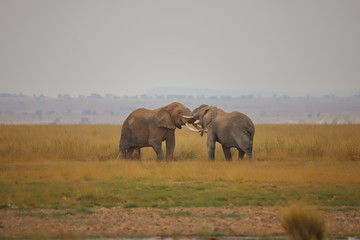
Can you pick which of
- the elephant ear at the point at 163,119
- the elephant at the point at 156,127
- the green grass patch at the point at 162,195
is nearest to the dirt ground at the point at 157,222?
the green grass patch at the point at 162,195

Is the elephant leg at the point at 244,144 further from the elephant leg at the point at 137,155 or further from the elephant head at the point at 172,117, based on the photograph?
the elephant leg at the point at 137,155

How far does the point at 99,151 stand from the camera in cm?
2881

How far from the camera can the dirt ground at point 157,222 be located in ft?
44.5

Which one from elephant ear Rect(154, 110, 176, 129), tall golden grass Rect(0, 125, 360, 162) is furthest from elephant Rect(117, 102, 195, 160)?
tall golden grass Rect(0, 125, 360, 162)

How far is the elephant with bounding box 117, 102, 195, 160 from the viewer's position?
2498 cm

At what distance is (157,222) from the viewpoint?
47.3ft

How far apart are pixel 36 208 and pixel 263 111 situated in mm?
182103

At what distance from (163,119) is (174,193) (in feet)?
23.9

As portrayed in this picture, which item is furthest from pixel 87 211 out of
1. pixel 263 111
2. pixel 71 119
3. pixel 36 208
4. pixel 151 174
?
pixel 263 111

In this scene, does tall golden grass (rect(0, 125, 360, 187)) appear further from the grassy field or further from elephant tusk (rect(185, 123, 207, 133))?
elephant tusk (rect(185, 123, 207, 133))

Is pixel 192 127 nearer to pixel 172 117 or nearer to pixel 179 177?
pixel 172 117

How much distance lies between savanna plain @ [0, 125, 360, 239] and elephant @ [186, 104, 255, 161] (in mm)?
727

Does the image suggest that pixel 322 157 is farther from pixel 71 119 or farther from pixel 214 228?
pixel 71 119

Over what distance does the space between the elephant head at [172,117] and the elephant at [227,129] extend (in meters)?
0.36
